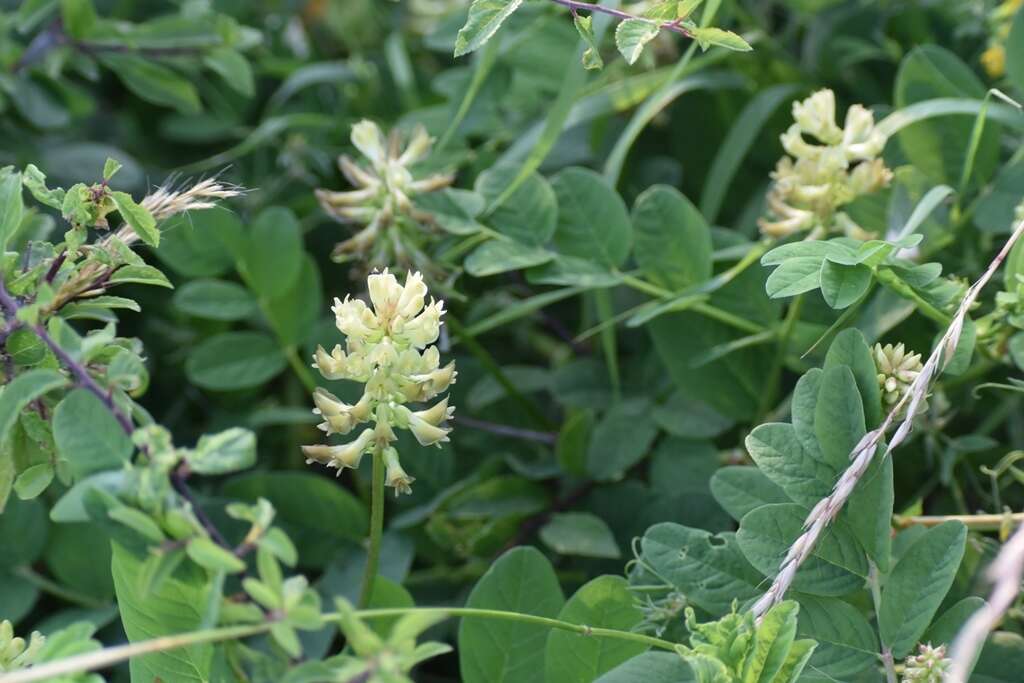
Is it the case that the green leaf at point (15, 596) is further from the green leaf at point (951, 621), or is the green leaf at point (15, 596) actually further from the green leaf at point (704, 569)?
the green leaf at point (951, 621)

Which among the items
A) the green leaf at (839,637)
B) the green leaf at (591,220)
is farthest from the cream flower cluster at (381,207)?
the green leaf at (839,637)

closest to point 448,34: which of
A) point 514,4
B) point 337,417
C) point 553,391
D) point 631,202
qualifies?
point 631,202

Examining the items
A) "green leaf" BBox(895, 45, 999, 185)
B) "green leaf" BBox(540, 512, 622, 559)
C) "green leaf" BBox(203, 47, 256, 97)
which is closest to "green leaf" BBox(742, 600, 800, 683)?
"green leaf" BBox(540, 512, 622, 559)

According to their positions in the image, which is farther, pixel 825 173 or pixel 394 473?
pixel 825 173

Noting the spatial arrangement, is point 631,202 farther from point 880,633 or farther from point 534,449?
point 880,633

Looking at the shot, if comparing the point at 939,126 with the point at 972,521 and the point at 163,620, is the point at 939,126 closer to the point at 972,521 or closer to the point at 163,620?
the point at 972,521

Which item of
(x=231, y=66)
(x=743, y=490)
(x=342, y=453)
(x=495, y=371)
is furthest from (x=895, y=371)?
(x=231, y=66)

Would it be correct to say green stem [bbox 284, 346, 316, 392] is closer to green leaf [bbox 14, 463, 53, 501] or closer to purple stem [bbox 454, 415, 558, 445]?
purple stem [bbox 454, 415, 558, 445]
